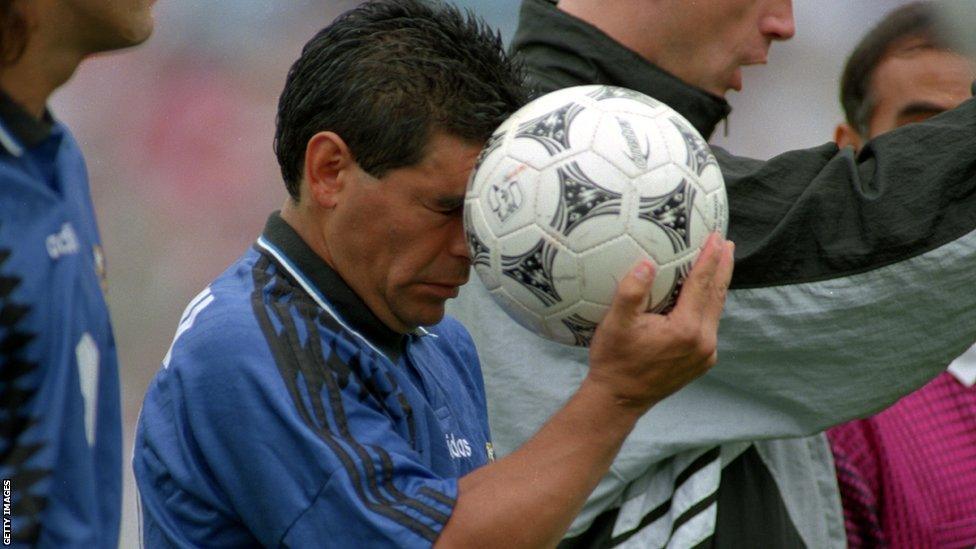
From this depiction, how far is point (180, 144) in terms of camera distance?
7797mm

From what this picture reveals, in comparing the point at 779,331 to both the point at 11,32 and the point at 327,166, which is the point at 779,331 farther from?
the point at 11,32

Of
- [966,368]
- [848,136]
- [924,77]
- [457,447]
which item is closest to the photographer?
[457,447]

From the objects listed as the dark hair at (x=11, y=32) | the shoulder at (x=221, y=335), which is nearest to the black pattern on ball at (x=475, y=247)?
the shoulder at (x=221, y=335)

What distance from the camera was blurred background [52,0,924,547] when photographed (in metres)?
7.44

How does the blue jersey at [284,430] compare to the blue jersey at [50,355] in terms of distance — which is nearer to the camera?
the blue jersey at [50,355]

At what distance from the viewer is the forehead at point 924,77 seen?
4312mm

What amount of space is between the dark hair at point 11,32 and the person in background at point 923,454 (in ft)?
Result: 8.55

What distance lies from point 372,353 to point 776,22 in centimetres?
166

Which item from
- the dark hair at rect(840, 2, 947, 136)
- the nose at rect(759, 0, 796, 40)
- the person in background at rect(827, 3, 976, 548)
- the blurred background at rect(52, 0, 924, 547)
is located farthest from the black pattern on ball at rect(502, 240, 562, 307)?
the blurred background at rect(52, 0, 924, 547)

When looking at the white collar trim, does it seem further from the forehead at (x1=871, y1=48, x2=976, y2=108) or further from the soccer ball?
the soccer ball

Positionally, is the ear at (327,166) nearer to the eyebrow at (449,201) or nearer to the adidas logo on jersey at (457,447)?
the eyebrow at (449,201)

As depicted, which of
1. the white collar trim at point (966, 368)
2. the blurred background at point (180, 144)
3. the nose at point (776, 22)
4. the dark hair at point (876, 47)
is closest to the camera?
the nose at point (776, 22)

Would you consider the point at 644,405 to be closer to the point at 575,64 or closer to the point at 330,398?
the point at 330,398

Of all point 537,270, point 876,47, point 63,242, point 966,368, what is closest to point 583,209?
point 537,270
